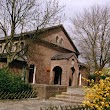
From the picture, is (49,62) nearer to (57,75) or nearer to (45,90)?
(57,75)

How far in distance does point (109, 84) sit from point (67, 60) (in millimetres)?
23219

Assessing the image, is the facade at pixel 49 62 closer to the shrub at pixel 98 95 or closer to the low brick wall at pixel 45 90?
the low brick wall at pixel 45 90

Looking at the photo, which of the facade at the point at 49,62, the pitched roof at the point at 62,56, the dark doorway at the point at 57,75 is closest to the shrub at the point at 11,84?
the facade at the point at 49,62

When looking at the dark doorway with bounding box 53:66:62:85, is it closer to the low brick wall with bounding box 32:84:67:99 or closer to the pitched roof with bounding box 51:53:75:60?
the pitched roof with bounding box 51:53:75:60

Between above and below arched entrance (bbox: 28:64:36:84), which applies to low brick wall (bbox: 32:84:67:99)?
below

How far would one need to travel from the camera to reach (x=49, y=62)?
A: 31.8 metres

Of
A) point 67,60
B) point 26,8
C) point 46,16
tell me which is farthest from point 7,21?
point 67,60

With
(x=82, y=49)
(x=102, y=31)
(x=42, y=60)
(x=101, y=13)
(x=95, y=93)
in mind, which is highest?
(x=101, y=13)

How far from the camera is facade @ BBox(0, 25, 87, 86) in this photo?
28306mm

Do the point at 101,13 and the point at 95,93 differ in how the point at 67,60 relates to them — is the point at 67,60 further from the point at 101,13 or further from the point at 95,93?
the point at 95,93

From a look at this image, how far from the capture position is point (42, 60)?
30531 millimetres

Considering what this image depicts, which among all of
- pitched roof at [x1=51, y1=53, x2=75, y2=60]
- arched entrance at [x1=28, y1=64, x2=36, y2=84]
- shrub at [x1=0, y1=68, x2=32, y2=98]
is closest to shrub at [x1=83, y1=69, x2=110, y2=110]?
shrub at [x1=0, y1=68, x2=32, y2=98]

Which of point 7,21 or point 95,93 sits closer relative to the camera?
point 95,93

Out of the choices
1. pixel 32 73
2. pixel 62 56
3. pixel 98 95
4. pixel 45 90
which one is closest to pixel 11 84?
pixel 45 90
